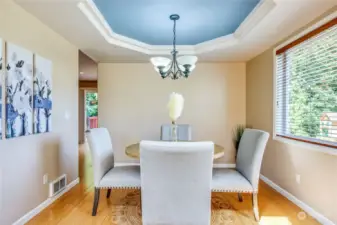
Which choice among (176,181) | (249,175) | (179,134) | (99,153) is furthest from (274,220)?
(99,153)

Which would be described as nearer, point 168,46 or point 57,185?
point 57,185

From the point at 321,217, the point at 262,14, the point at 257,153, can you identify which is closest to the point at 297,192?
the point at 321,217

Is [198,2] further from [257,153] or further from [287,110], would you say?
[287,110]

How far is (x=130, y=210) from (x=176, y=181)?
1.41 metres

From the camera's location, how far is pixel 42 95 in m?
2.93

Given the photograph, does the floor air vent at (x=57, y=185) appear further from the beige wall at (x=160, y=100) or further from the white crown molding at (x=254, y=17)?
the white crown molding at (x=254, y=17)

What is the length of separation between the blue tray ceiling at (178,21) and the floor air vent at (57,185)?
220cm

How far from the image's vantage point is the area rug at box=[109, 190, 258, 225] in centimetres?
263

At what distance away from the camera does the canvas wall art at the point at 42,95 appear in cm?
281

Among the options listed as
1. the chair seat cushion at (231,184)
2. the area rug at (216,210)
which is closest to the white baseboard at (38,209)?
the area rug at (216,210)

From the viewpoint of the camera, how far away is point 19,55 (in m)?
2.48

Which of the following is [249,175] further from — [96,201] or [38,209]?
[38,209]

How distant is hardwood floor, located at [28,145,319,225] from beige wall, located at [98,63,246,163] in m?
1.67

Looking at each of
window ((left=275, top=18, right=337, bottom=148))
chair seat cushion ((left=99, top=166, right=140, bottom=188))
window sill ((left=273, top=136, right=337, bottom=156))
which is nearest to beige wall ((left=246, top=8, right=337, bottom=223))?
window sill ((left=273, top=136, right=337, bottom=156))
